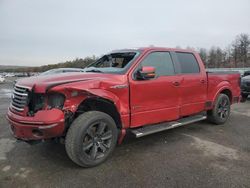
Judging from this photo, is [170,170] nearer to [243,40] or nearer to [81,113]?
[81,113]

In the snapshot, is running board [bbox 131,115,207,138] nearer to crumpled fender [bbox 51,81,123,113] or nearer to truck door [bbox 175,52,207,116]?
truck door [bbox 175,52,207,116]

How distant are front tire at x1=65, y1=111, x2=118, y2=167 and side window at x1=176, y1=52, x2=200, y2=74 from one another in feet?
7.37

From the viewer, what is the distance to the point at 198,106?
5488mm

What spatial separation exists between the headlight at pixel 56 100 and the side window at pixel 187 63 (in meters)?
2.79

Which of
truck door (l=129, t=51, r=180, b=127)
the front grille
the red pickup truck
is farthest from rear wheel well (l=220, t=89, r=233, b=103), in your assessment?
the front grille

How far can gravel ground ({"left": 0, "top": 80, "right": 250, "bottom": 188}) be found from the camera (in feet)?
10.5

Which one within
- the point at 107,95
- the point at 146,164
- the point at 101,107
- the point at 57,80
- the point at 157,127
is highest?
the point at 57,80

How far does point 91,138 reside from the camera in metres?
3.67

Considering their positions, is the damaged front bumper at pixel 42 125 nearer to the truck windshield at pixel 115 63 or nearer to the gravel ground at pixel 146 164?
the gravel ground at pixel 146 164

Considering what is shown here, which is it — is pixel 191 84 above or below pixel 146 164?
above

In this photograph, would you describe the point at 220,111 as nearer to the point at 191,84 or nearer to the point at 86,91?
the point at 191,84

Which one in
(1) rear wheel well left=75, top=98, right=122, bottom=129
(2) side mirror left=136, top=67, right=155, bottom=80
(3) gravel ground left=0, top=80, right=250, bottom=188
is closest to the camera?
(3) gravel ground left=0, top=80, right=250, bottom=188

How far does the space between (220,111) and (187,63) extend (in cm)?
180

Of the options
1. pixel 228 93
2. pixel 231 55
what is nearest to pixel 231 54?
pixel 231 55
